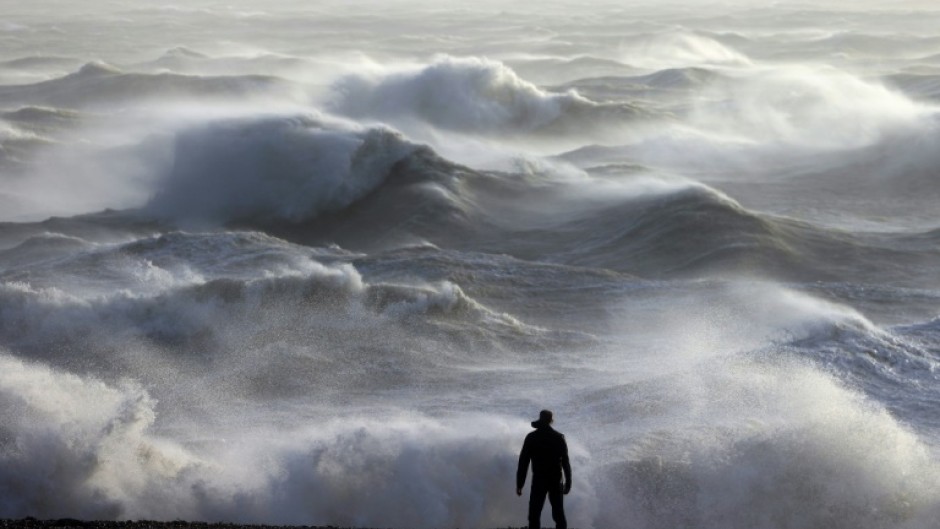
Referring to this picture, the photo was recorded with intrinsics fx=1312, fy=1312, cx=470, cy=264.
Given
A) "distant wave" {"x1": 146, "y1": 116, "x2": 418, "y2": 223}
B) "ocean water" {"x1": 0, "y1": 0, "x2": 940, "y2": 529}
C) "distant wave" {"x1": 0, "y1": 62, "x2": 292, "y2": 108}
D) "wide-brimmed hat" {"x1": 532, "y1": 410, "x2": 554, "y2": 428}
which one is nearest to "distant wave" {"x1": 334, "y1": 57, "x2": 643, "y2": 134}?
"ocean water" {"x1": 0, "y1": 0, "x2": 940, "y2": 529}

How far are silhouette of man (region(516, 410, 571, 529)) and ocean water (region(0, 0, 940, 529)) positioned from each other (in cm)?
144

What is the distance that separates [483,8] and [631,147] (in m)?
78.9

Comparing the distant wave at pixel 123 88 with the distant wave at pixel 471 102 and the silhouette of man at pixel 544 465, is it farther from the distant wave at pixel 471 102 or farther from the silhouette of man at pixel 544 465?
the silhouette of man at pixel 544 465

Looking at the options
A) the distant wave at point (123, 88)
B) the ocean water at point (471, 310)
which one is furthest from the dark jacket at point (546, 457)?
the distant wave at point (123, 88)

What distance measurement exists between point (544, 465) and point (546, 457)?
6 cm

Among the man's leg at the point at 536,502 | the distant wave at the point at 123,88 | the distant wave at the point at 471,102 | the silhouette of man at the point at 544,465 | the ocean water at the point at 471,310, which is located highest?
the distant wave at the point at 123,88

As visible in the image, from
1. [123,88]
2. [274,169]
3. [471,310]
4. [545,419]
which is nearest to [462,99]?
[123,88]

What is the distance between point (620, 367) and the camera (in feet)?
45.8

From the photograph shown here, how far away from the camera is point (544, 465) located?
8664mm

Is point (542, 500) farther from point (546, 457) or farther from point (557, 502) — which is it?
point (546, 457)

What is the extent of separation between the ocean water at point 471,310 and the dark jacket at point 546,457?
5.04 ft

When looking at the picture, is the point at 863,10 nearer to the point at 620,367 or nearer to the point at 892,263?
the point at 892,263

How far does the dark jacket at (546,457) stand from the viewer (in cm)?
866

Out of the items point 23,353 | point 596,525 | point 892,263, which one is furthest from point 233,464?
point 892,263
